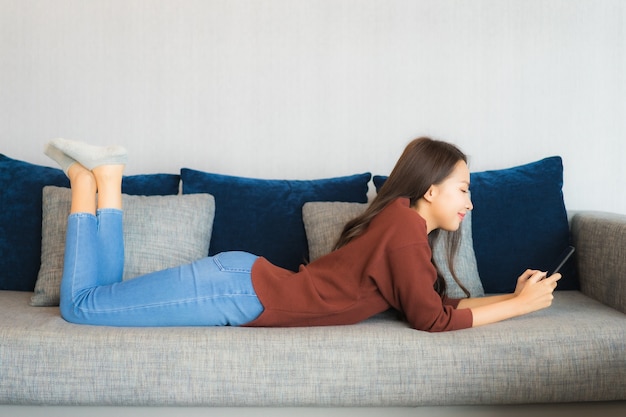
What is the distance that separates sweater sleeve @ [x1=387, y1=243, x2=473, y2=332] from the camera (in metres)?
1.91

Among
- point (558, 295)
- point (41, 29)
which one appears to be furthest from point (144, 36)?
point (558, 295)

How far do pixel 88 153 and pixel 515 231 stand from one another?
5.15ft

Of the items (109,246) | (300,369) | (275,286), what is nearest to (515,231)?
(275,286)

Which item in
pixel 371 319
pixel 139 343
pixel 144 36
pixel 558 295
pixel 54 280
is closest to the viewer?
pixel 139 343

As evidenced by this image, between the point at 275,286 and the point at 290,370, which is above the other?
the point at 275,286

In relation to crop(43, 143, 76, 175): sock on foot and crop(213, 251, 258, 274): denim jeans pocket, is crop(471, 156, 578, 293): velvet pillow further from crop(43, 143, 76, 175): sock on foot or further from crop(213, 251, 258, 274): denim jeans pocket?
crop(43, 143, 76, 175): sock on foot

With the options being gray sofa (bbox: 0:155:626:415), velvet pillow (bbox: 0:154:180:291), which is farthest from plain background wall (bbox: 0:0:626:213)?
gray sofa (bbox: 0:155:626:415)

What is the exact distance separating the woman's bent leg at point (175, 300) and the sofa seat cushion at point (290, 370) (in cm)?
11

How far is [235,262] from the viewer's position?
2.04 m

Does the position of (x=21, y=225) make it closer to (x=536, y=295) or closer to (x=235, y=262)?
(x=235, y=262)

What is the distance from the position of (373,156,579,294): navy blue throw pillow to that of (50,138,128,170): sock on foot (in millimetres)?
1349

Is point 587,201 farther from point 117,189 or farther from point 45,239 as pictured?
point 45,239

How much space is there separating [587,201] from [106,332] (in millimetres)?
2204

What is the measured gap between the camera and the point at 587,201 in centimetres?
308
